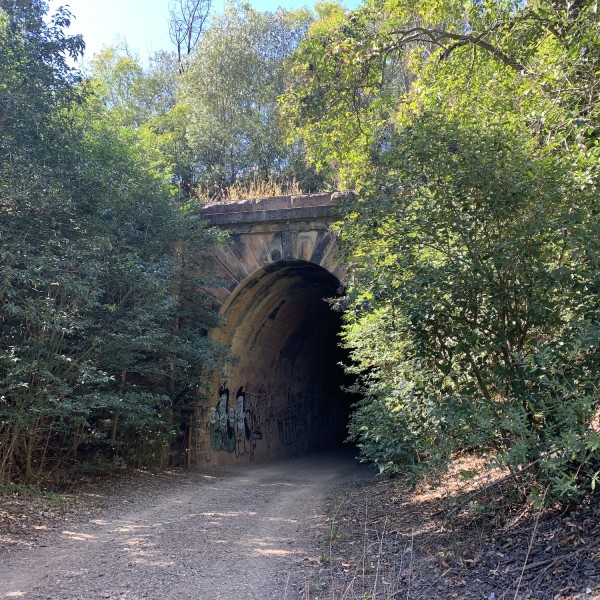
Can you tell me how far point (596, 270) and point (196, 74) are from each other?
736 inches

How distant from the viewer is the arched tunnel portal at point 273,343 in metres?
Answer: 13.1

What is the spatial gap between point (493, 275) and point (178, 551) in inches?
152

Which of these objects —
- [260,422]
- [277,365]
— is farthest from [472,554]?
[277,365]

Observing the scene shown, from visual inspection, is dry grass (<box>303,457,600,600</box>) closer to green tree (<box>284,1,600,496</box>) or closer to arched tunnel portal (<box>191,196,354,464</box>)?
green tree (<box>284,1,600,496</box>)

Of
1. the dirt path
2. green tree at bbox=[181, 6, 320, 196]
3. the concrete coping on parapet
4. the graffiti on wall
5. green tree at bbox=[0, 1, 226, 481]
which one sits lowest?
the dirt path

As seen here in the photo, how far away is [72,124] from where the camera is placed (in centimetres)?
867

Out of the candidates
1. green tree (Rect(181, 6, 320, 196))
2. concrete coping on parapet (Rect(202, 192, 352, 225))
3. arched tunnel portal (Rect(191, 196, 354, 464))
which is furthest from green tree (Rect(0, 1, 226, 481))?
green tree (Rect(181, 6, 320, 196))

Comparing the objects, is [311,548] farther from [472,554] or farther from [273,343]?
[273,343]

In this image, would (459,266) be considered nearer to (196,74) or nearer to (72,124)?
(72,124)

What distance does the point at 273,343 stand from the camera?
53.6ft

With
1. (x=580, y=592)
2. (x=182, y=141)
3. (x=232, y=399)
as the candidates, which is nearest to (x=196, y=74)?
(x=182, y=141)

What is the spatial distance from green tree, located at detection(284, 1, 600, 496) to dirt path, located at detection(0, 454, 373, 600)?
1.54 metres

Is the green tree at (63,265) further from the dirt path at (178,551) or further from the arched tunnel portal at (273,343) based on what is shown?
the arched tunnel portal at (273,343)

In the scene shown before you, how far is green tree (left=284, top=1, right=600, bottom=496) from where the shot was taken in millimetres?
4660
